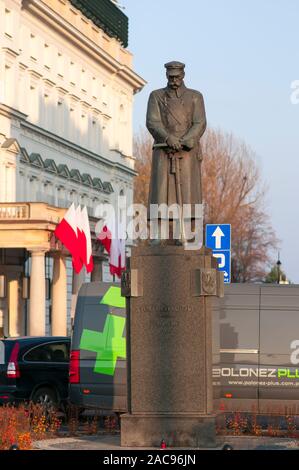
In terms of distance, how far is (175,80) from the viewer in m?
20.4

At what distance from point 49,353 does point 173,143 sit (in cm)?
1089

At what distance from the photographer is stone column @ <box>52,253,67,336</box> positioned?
203 feet

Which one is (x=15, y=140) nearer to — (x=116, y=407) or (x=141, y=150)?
(x=141, y=150)

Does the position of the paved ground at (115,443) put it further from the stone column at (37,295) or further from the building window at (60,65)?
the building window at (60,65)

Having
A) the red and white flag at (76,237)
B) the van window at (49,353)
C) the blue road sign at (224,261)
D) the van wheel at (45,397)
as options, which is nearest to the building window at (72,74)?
the red and white flag at (76,237)

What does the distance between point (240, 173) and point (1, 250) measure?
3321 cm

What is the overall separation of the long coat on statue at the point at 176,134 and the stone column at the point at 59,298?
41764 millimetres

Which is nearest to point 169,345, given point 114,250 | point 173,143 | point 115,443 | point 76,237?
point 115,443

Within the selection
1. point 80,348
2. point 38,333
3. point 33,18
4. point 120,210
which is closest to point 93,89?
point 120,210

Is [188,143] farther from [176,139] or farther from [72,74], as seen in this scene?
[72,74]

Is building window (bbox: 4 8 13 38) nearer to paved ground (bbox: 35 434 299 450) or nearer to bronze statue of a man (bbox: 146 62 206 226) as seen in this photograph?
paved ground (bbox: 35 434 299 450)

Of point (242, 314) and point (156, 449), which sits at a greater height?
point (242, 314)

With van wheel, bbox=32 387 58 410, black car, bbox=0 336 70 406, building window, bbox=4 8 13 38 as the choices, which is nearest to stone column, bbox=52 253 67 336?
building window, bbox=4 8 13 38

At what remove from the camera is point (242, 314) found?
26.3 m
